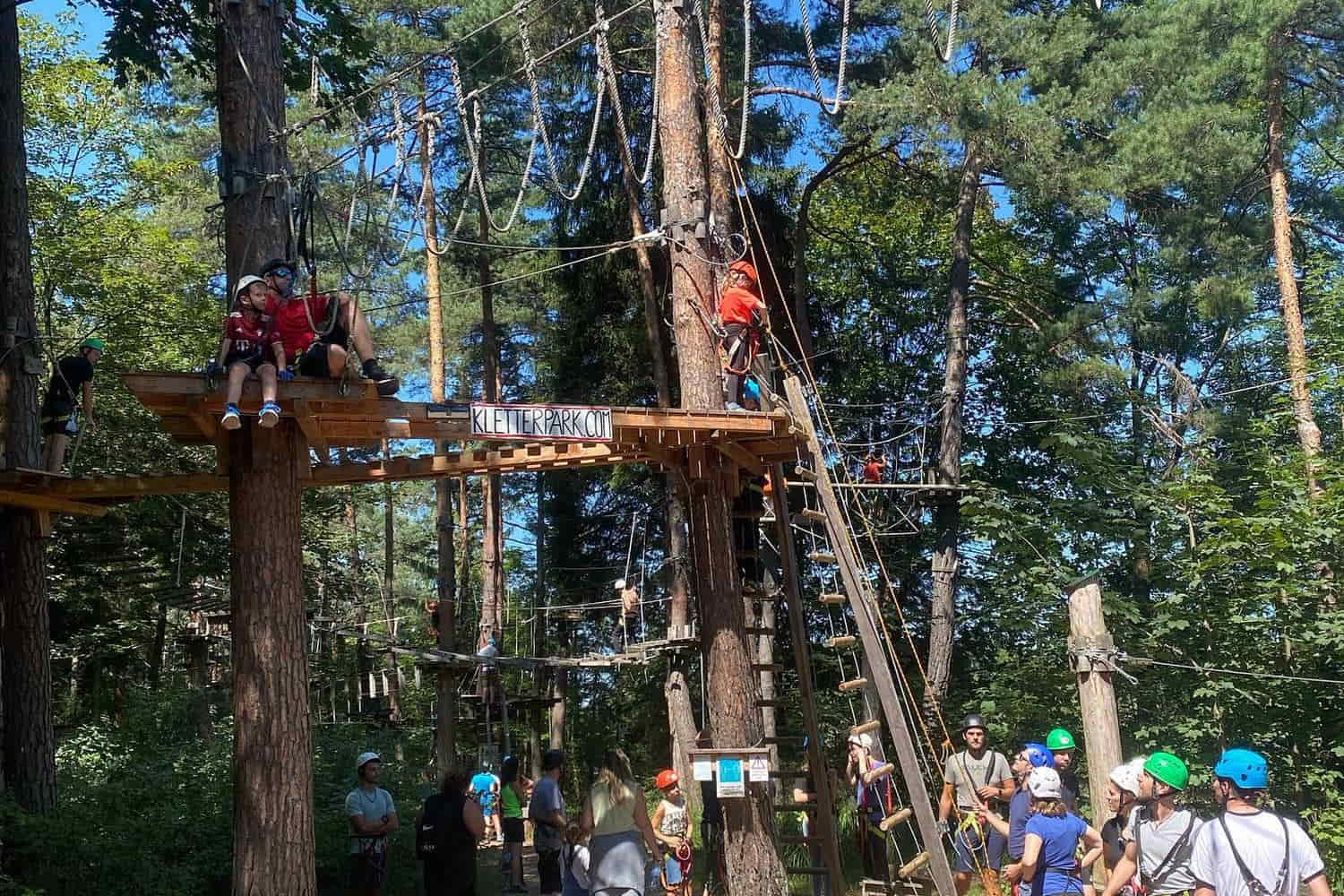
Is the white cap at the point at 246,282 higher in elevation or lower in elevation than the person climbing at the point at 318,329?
higher

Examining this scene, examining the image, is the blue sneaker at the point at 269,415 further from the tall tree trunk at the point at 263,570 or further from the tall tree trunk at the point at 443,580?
the tall tree trunk at the point at 443,580

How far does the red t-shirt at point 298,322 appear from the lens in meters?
6.86

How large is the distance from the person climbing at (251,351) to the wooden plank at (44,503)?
3.06 metres

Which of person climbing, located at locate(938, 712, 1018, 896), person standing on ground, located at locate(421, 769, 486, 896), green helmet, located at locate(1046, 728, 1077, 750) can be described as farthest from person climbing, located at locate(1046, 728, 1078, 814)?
person standing on ground, located at locate(421, 769, 486, 896)

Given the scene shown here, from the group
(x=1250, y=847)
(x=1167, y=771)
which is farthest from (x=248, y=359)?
(x=1250, y=847)

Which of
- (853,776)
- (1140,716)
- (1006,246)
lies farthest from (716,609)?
(1006,246)

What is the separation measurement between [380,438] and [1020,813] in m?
4.65

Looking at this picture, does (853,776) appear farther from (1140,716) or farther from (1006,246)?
(1006,246)

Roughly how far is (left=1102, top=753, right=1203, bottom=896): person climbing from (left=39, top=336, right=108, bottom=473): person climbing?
309 inches

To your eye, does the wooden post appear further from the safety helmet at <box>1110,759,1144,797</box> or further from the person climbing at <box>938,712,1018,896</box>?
the safety helmet at <box>1110,759,1144,797</box>

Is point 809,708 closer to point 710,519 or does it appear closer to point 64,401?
point 710,519

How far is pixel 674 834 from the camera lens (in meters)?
9.66

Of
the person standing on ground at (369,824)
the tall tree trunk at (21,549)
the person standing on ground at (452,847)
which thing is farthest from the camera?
the tall tree trunk at (21,549)

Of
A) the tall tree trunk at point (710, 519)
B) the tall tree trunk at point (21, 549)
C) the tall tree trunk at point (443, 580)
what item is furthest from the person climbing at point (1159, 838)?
the tall tree trunk at point (443, 580)
